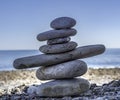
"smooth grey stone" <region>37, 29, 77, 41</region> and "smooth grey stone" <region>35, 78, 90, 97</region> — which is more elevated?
"smooth grey stone" <region>37, 29, 77, 41</region>

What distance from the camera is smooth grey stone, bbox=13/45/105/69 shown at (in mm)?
15359

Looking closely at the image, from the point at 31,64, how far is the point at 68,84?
1324 mm

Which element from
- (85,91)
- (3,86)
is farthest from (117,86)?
(3,86)

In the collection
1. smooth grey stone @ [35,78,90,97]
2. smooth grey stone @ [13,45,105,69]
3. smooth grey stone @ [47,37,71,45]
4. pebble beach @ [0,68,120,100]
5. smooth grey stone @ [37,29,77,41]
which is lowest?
pebble beach @ [0,68,120,100]

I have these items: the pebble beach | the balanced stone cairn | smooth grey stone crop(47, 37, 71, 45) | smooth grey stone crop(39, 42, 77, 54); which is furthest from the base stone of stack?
smooth grey stone crop(47, 37, 71, 45)

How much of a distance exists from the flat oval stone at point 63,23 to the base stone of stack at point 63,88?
1728 mm

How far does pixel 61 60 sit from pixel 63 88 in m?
0.88

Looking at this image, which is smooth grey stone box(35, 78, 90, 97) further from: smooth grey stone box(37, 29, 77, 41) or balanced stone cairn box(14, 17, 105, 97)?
smooth grey stone box(37, 29, 77, 41)

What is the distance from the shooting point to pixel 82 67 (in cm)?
1549

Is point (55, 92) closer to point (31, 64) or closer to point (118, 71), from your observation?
point (31, 64)

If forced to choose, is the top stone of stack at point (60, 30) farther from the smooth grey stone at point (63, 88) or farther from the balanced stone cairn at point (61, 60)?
the smooth grey stone at point (63, 88)

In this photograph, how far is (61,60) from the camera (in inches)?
607

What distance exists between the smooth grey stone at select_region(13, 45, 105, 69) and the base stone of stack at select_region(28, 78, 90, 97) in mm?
679

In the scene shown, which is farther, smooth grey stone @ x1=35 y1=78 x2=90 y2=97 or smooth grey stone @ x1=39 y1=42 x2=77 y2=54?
smooth grey stone @ x1=35 y1=78 x2=90 y2=97
